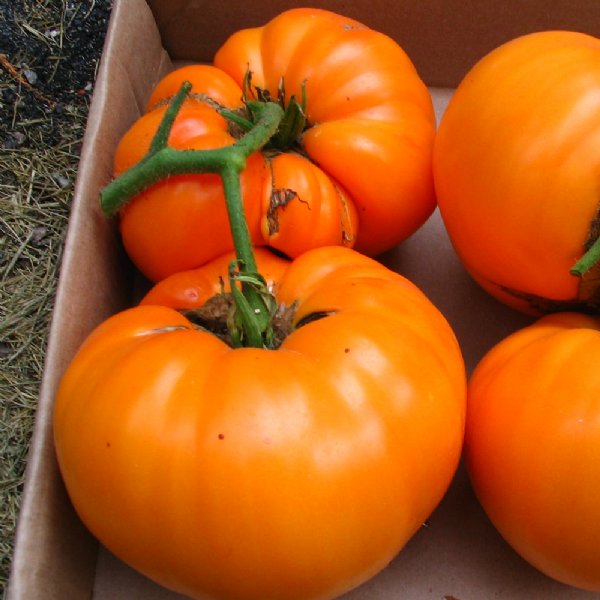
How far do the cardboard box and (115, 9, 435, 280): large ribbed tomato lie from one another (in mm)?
84

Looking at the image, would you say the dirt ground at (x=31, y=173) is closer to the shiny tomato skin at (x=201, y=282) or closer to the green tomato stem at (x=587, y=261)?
the shiny tomato skin at (x=201, y=282)

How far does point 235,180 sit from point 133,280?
1.34 feet

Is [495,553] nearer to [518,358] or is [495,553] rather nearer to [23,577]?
[518,358]

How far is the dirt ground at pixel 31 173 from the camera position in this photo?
1067 mm

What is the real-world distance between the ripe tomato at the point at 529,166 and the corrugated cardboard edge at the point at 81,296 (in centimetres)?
44

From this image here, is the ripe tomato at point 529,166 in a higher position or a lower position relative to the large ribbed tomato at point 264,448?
higher

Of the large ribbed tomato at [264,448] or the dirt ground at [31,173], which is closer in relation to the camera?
the large ribbed tomato at [264,448]

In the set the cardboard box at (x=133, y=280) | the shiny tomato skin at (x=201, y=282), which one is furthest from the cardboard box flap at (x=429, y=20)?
the shiny tomato skin at (x=201, y=282)

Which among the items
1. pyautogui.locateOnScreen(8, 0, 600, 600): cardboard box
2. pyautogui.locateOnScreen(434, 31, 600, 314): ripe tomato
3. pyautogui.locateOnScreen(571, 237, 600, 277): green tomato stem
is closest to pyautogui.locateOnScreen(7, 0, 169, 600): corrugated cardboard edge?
pyautogui.locateOnScreen(8, 0, 600, 600): cardboard box

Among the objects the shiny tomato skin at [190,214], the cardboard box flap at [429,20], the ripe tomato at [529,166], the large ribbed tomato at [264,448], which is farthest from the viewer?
the cardboard box flap at [429,20]

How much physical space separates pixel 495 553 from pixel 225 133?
2.00ft

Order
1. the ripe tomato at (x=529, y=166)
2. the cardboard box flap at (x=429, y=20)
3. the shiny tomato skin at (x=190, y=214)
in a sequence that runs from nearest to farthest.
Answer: the ripe tomato at (x=529, y=166)
the shiny tomato skin at (x=190, y=214)
the cardboard box flap at (x=429, y=20)

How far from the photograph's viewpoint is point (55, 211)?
1205mm

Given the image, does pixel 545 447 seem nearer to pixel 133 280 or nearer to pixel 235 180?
pixel 235 180
